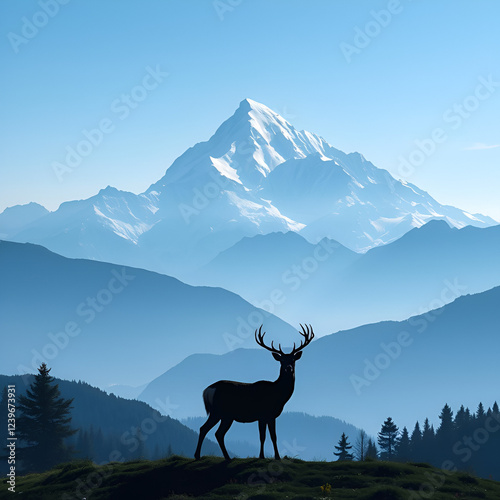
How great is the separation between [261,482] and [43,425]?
1324 inches

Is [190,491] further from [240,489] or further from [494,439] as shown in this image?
[494,439]

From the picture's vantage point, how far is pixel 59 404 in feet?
194

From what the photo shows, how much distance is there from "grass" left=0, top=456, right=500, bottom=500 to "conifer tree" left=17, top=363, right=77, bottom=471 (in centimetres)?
2219

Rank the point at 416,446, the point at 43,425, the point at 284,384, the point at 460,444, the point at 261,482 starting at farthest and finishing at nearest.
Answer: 1. the point at 460,444
2. the point at 416,446
3. the point at 43,425
4. the point at 284,384
5. the point at 261,482

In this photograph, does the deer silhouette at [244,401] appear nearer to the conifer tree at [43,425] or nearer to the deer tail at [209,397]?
the deer tail at [209,397]

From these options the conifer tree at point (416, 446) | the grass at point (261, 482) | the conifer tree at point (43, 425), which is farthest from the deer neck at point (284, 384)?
the conifer tree at point (416, 446)

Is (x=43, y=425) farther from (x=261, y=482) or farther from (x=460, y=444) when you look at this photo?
(x=460, y=444)

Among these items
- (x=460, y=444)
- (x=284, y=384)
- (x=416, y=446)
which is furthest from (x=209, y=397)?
(x=460, y=444)

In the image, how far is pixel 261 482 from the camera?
30594 mm

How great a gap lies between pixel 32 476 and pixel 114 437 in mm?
164034

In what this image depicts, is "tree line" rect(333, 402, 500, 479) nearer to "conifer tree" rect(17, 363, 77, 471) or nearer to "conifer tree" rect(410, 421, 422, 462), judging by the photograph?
"conifer tree" rect(410, 421, 422, 462)

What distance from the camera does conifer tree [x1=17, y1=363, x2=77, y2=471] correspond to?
5734 centimetres

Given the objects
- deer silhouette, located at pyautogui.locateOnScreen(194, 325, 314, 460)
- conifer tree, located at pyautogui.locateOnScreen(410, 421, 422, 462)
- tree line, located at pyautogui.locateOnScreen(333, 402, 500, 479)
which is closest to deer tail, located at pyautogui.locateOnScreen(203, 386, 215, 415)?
deer silhouette, located at pyautogui.locateOnScreen(194, 325, 314, 460)

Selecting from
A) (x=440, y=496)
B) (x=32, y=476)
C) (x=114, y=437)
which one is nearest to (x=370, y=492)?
(x=440, y=496)
